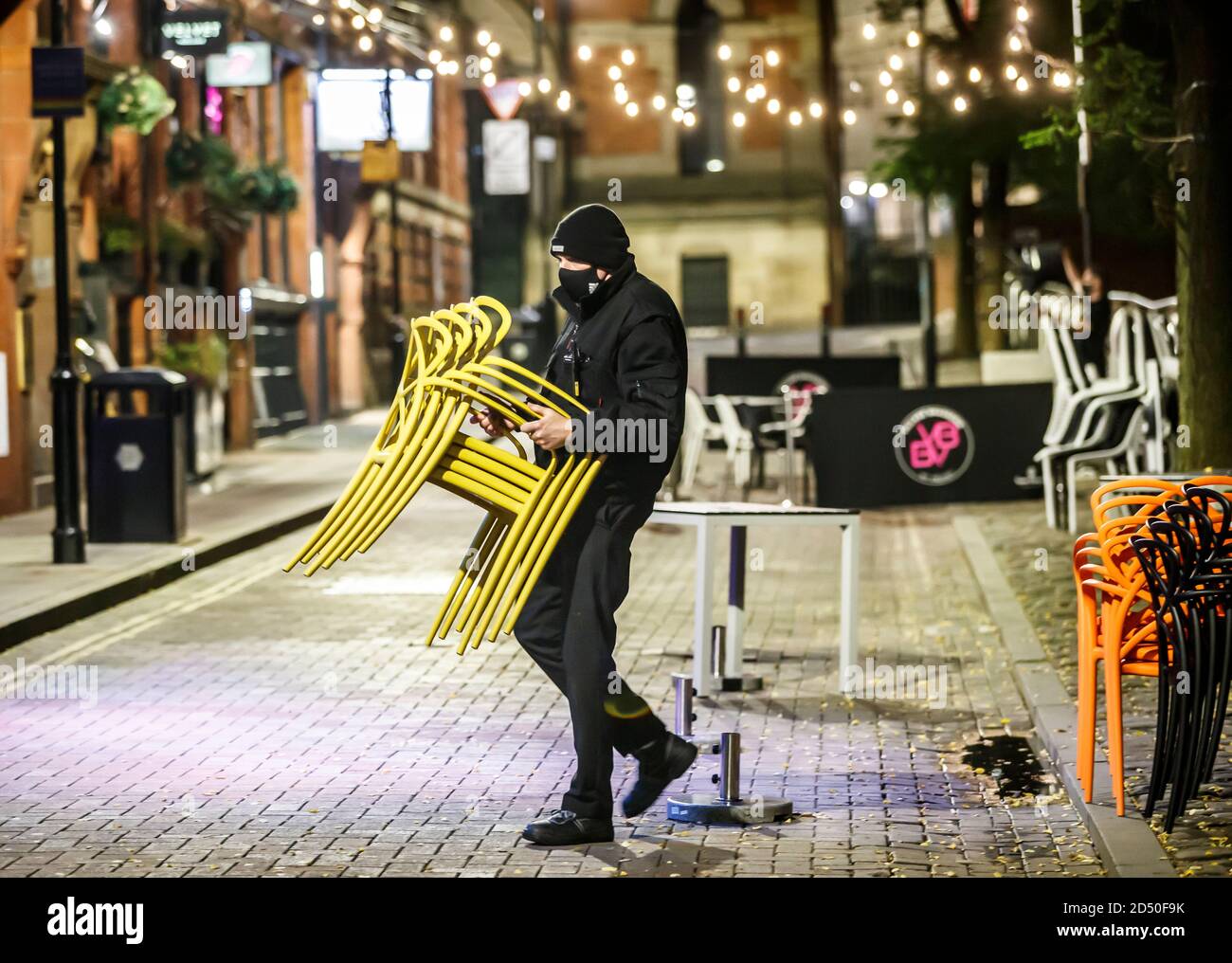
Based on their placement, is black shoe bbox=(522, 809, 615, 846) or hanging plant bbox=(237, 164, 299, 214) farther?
hanging plant bbox=(237, 164, 299, 214)

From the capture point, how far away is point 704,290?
2106 inches

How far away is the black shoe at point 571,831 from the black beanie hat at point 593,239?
70.4 inches

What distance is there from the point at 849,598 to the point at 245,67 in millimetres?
17608

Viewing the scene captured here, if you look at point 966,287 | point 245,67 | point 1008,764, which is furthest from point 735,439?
point 966,287

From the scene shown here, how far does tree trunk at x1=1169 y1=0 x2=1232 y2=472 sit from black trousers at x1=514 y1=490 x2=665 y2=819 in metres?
7.01

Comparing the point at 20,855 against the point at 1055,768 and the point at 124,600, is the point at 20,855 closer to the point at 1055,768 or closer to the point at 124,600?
the point at 1055,768

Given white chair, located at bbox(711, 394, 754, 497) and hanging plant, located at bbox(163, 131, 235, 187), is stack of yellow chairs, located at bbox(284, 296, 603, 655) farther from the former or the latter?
hanging plant, located at bbox(163, 131, 235, 187)

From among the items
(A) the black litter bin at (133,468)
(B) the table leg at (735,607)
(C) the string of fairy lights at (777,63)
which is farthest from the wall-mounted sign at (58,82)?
(C) the string of fairy lights at (777,63)

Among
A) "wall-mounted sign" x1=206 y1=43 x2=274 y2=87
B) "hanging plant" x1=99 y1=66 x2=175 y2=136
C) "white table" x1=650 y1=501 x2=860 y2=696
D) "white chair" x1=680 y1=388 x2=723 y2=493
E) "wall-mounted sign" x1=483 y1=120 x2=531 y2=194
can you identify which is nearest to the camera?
"white table" x1=650 y1=501 x2=860 y2=696

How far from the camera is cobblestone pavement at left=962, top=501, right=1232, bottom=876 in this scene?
6.53m

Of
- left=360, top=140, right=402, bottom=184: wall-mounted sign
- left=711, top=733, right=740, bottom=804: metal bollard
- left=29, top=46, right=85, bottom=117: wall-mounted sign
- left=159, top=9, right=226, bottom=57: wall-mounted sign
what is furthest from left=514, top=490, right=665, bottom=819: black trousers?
left=360, top=140, right=402, bottom=184: wall-mounted sign

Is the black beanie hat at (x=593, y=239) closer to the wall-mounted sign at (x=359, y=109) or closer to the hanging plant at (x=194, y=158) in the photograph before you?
the hanging plant at (x=194, y=158)

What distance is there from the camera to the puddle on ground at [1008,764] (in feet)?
25.8
